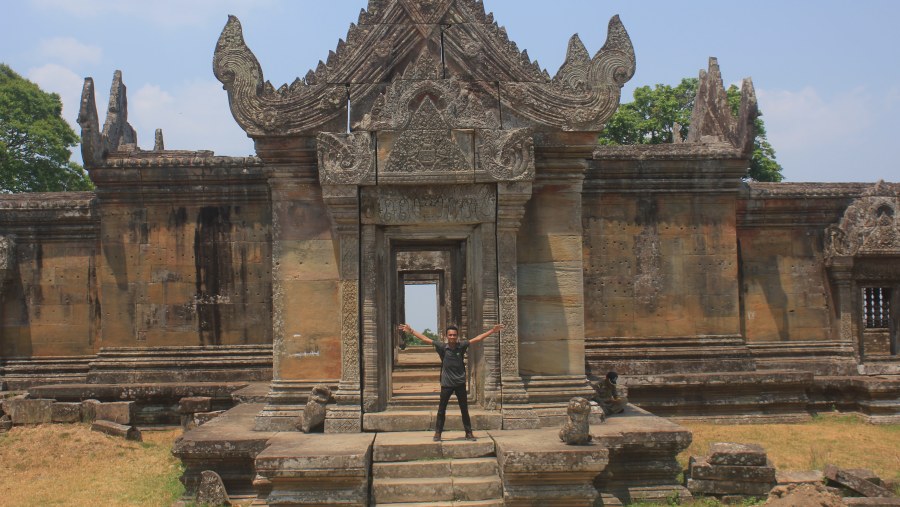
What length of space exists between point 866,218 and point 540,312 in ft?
27.6

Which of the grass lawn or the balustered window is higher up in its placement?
the balustered window

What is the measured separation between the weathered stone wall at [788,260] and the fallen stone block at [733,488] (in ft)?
21.5

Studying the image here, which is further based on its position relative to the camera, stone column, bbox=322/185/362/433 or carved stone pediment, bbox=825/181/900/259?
carved stone pediment, bbox=825/181/900/259

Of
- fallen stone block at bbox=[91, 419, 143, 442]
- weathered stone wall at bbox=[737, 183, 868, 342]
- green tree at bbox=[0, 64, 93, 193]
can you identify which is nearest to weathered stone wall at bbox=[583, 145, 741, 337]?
weathered stone wall at bbox=[737, 183, 868, 342]

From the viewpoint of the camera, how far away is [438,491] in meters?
6.95

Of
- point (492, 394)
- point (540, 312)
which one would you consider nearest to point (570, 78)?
point (540, 312)

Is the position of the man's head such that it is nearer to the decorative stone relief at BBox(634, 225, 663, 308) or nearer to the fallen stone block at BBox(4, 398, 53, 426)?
the decorative stone relief at BBox(634, 225, 663, 308)

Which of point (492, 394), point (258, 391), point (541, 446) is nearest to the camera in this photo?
point (541, 446)

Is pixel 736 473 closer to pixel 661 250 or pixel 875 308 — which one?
pixel 661 250

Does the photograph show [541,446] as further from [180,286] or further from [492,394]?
[180,286]

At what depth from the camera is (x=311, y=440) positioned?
293 inches

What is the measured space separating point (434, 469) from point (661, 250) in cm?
773

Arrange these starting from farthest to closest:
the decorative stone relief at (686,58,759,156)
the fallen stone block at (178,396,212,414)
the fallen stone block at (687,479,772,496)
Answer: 1. the decorative stone relief at (686,58,759,156)
2. the fallen stone block at (178,396,212,414)
3. the fallen stone block at (687,479,772,496)

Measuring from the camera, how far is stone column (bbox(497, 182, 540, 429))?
7996 millimetres
